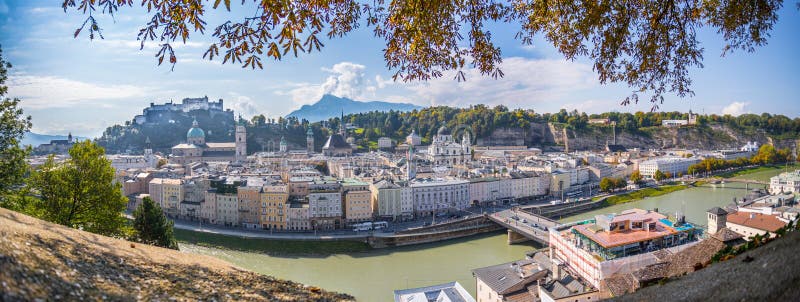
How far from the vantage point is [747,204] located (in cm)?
1756

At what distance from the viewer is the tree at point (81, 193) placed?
7141 mm

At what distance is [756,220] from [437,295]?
11426 millimetres

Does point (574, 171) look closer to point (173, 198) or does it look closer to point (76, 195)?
point (173, 198)

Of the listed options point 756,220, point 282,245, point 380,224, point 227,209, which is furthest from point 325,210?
point 756,220

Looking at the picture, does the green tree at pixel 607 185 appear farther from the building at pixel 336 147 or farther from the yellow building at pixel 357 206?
the building at pixel 336 147

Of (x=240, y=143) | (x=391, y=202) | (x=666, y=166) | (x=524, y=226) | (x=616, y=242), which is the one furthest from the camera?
(x=240, y=143)

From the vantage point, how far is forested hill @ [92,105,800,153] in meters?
53.2

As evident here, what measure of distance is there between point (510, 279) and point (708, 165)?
113 feet

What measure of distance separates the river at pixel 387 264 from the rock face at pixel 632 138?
1515 inches

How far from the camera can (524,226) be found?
17.7 meters

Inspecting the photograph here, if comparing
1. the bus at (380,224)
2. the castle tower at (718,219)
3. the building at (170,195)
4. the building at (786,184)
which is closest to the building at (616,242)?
the castle tower at (718,219)

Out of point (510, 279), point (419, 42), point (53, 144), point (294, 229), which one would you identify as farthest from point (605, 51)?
point (53, 144)

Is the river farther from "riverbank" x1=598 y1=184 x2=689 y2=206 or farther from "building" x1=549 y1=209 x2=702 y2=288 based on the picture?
"riverbank" x1=598 y1=184 x2=689 y2=206

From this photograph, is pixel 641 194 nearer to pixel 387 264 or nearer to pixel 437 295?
pixel 387 264
